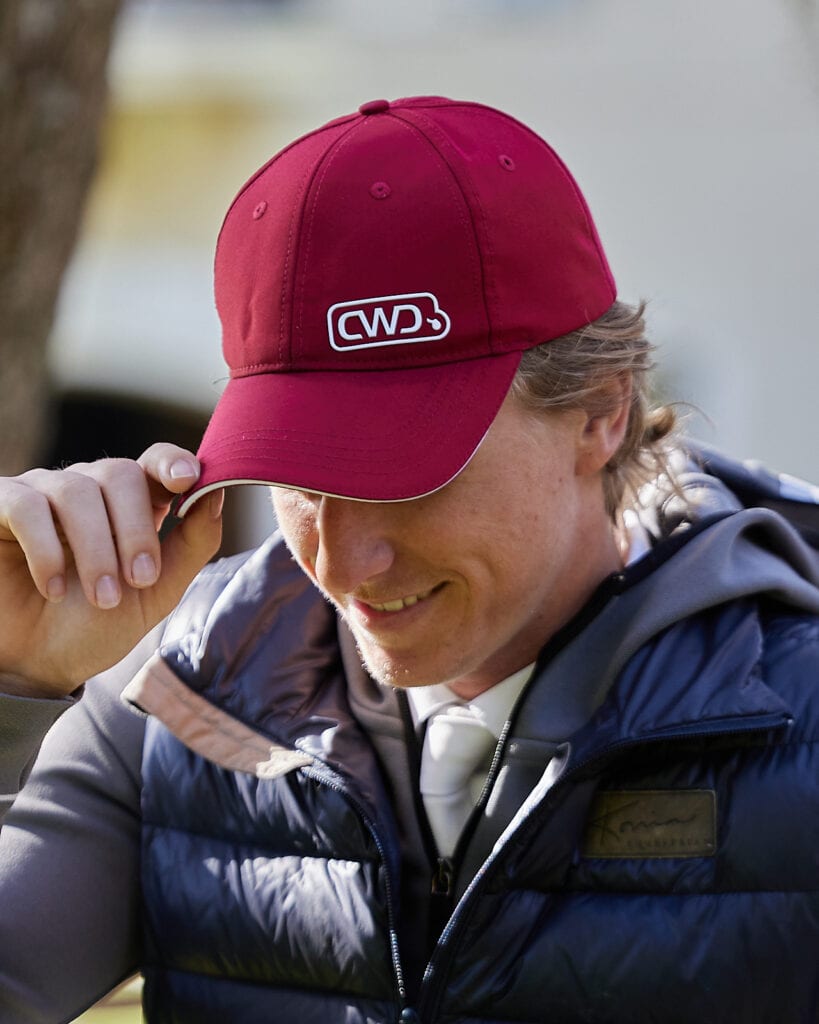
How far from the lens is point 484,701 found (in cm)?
197

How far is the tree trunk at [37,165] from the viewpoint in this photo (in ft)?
11.3

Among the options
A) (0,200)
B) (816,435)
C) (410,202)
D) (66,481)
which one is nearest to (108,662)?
(66,481)

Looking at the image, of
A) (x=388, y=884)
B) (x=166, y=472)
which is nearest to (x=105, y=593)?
(x=166, y=472)

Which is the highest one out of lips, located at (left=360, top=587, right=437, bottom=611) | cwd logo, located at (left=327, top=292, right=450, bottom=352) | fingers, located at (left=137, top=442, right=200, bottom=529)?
cwd logo, located at (left=327, top=292, right=450, bottom=352)

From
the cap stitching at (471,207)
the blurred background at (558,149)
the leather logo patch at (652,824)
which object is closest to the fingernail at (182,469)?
the cap stitching at (471,207)

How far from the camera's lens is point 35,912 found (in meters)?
1.90

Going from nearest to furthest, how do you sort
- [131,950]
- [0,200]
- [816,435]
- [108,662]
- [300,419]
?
[300,419] < [108,662] < [131,950] < [0,200] < [816,435]

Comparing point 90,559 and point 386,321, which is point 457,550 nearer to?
point 386,321

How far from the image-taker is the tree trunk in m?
3.44

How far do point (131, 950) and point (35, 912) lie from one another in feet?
0.58

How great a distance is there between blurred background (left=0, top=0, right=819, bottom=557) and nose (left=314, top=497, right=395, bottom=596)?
5354 millimetres

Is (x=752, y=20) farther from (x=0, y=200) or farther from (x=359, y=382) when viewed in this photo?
(x=359, y=382)

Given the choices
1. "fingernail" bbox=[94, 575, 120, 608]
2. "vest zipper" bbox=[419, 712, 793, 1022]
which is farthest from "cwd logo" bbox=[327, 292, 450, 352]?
"vest zipper" bbox=[419, 712, 793, 1022]

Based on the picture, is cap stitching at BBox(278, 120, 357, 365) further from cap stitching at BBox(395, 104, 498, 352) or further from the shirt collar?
the shirt collar
